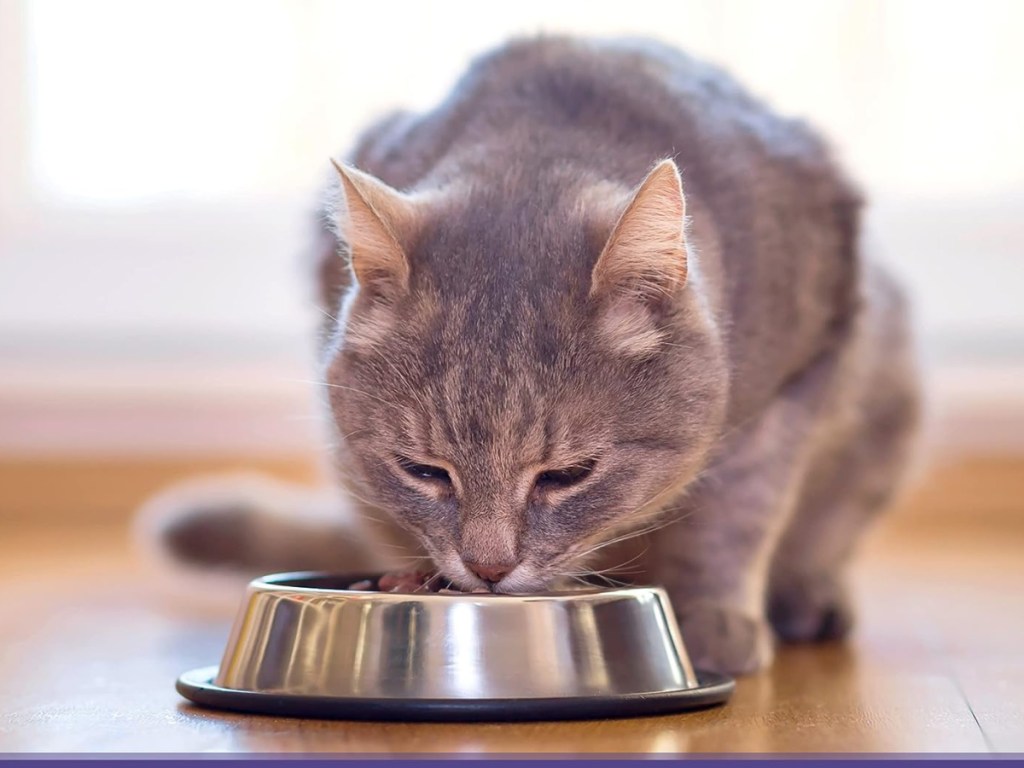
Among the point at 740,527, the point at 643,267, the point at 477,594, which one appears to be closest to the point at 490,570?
the point at 477,594

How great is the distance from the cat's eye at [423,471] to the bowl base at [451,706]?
0.88 ft

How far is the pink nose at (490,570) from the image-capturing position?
1447 mm

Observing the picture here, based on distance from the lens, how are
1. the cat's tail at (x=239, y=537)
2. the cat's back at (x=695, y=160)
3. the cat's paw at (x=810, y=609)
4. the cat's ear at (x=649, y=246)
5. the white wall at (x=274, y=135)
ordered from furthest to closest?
the white wall at (x=274, y=135) < the cat's tail at (x=239, y=537) < the cat's paw at (x=810, y=609) < the cat's back at (x=695, y=160) < the cat's ear at (x=649, y=246)

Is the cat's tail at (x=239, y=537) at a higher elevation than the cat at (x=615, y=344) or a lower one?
lower

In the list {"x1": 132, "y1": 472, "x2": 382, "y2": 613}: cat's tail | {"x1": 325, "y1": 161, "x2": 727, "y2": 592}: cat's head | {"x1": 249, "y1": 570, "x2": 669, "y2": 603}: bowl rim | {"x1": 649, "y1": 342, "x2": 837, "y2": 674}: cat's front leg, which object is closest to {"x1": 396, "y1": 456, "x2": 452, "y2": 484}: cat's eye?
{"x1": 325, "y1": 161, "x2": 727, "y2": 592}: cat's head

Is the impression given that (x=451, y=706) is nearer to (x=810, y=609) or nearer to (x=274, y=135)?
(x=810, y=609)

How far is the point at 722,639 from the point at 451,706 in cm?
56

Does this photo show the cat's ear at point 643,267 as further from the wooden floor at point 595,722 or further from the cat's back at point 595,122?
the wooden floor at point 595,722

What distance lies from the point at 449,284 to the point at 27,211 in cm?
238

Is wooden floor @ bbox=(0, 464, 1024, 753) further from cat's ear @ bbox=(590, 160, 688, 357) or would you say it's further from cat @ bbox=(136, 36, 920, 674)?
cat's ear @ bbox=(590, 160, 688, 357)

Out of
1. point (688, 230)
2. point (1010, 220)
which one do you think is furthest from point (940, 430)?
point (688, 230)

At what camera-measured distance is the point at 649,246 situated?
1.49 meters

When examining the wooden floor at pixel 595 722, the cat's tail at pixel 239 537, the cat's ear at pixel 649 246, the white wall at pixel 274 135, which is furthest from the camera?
the white wall at pixel 274 135

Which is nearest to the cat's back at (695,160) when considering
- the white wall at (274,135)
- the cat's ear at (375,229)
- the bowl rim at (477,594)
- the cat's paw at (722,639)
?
the cat's ear at (375,229)
